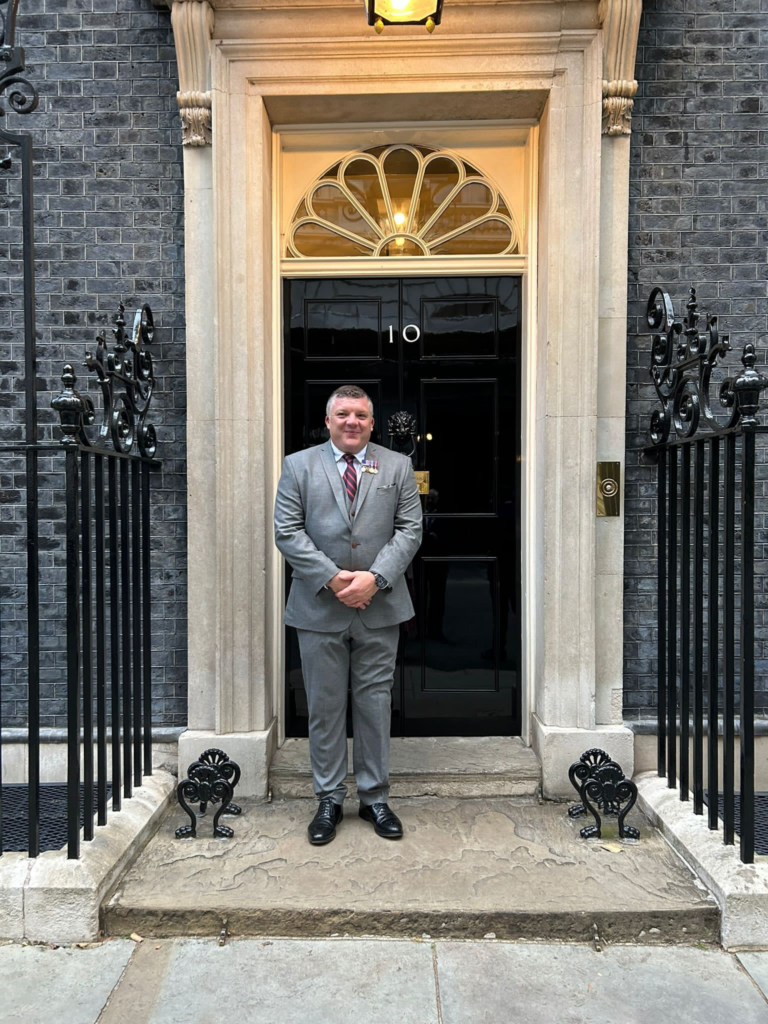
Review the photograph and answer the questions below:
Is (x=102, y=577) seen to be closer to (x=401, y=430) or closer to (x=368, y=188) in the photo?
(x=401, y=430)

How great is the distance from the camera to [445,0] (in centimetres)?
381

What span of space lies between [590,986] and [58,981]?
194 cm

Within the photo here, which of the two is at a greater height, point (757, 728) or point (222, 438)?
point (222, 438)

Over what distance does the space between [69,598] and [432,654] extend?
87.2 inches

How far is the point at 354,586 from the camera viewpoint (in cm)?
327

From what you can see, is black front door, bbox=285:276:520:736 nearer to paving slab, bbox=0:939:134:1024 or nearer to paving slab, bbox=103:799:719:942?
paving slab, bbox=103:799:719:942

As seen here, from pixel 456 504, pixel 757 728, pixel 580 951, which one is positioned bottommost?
pixel 580 951

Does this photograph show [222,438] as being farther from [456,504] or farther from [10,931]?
[10,931]

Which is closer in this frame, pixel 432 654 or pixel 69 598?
pixel 69 598

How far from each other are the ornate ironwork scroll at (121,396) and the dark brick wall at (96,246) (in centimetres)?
20

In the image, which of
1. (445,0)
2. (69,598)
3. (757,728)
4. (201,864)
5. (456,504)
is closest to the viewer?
(69,598)

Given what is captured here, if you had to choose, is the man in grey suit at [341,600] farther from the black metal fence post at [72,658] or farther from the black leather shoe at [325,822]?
the black metal fence post at [72,658]

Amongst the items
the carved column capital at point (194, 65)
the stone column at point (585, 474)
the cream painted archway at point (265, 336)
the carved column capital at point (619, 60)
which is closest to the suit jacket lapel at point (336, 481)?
the cream painted archway at point (265, 336)

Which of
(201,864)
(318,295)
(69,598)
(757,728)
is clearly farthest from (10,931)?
(757,728)
